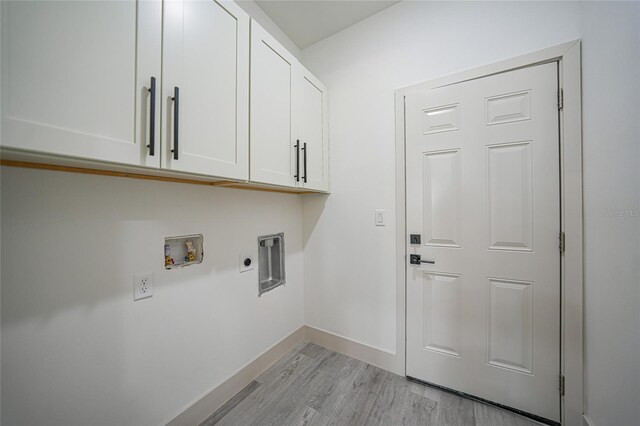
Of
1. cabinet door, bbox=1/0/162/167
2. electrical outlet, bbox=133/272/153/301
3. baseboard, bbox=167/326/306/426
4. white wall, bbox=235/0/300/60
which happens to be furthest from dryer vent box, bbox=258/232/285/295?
white wall, bbox=235/0/300/60

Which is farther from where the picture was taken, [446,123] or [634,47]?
[446,123]

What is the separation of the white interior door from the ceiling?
2.74 ft

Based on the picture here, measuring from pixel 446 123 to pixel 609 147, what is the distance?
0.75 meters

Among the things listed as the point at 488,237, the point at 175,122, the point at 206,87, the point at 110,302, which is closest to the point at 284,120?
the point at 206,87

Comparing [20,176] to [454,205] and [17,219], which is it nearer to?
[17,219]

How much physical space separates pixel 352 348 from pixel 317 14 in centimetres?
273

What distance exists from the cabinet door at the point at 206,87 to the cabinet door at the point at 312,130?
522mm

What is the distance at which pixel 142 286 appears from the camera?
113cm

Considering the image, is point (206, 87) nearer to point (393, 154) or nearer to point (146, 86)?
point (146, 86)

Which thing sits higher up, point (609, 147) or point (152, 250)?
point (609, 147)

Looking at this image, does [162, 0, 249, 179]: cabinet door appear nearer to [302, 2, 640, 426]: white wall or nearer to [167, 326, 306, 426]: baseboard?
[302, 2, 640, 426]: white wall

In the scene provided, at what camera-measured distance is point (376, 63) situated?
6.09 feet

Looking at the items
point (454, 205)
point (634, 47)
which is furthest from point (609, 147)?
point (454, 205)

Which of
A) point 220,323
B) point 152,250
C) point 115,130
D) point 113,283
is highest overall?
point 115,130
